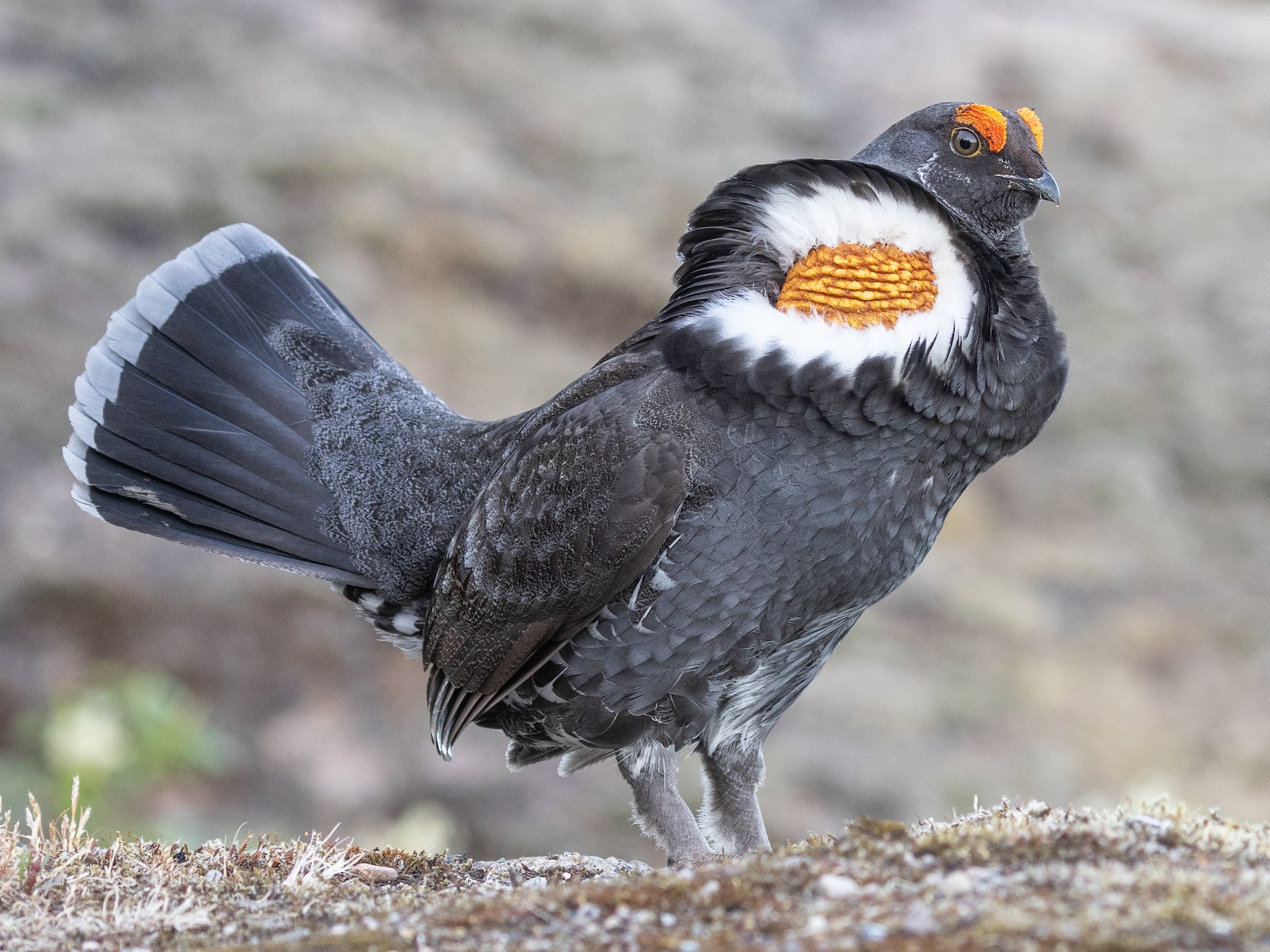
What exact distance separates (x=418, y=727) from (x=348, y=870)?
5396 mm

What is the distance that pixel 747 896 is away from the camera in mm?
2908

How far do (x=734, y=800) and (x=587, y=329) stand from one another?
910cm

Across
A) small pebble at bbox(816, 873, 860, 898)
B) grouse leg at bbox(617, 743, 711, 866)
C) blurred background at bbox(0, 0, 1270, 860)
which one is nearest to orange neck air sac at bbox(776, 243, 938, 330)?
grouse leg at bbox(617, 743, 711, 866)

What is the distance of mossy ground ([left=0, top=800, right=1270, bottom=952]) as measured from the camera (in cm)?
256

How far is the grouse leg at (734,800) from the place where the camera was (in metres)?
4.68

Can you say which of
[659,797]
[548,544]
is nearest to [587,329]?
[548,544]

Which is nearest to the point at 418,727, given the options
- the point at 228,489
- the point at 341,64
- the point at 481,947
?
the point at 228,489

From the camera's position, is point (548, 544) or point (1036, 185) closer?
point (548, 544)

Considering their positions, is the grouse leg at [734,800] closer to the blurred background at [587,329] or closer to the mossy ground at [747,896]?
the mossy ground at [747,896]

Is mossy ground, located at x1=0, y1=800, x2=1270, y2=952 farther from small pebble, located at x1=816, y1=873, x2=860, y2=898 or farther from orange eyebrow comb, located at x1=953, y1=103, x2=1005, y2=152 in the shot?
orange eyebrow comb, located at x1=953, y1=103, x2=1005, y2=152

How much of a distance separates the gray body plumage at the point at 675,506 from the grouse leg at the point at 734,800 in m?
0.01

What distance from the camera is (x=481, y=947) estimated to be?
2832mm

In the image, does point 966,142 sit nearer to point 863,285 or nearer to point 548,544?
point 863,285

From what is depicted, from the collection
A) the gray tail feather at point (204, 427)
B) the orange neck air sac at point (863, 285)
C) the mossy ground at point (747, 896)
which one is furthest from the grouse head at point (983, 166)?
the gray tail feather at point (204, 427)
